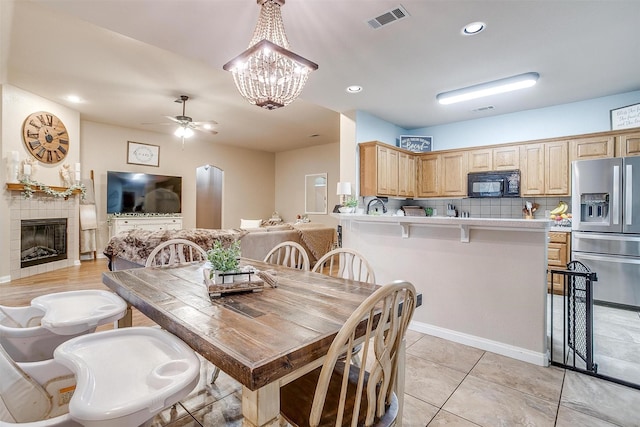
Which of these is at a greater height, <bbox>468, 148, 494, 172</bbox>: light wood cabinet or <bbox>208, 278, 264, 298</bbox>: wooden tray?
<bbox>468, 148, 494, 172</bbox>: light wood cabinet

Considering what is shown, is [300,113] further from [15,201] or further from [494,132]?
[15,201]

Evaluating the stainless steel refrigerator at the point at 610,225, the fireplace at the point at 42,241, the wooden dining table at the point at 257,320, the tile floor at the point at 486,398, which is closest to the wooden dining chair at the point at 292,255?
the wooden dining table at the point at 257,320

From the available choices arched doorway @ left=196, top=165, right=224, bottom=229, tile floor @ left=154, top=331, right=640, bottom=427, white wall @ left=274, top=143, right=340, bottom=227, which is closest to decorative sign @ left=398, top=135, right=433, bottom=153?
white wall @ left=274, top=143, right=340, bottom=227

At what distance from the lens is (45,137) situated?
5.17 m

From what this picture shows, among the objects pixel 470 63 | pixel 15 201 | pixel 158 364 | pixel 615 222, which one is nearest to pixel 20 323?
pixel 158 364

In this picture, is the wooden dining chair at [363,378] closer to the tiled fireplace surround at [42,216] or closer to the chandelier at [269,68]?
the chandelier at [269,68]

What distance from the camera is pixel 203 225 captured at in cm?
792

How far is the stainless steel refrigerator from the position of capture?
3.44 metres

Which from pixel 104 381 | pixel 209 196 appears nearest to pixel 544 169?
pixel 104 381

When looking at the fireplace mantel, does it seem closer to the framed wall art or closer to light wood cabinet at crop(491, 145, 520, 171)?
the framed wall art

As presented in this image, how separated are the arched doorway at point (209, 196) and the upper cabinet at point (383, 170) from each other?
4.90 metres

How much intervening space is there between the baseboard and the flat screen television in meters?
6.18

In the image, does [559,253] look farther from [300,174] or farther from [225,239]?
[300,174]

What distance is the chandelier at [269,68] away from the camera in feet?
6.61
